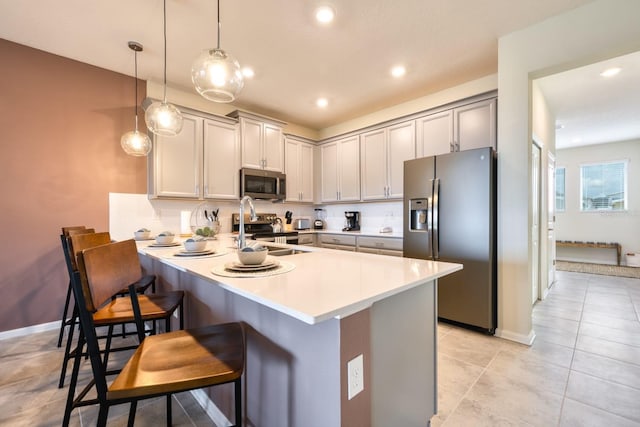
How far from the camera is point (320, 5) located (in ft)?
6.94

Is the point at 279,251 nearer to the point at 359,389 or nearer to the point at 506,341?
the point at 359,389

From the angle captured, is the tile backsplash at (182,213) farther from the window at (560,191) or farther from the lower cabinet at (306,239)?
the window at (560,191)

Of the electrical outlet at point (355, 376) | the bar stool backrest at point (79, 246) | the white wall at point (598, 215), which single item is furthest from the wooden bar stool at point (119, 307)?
the white wall at point (598, 215)

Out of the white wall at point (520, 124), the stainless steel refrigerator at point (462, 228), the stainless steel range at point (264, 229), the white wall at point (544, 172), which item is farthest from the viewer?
the stainless steel range at point (264, 229)

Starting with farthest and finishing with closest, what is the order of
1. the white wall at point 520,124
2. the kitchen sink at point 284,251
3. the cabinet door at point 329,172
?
1. the cabinet door at point 329,172
2. the white wall at point 520,124
3. the kitchen sink at point 284,251

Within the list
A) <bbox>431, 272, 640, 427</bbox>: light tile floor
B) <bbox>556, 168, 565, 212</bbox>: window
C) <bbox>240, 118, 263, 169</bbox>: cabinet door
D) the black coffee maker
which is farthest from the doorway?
<bbox>556, 168, 565, 212</bbox>: window

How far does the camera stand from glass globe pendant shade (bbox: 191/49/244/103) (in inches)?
66.6

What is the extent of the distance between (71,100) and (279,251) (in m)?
2.89

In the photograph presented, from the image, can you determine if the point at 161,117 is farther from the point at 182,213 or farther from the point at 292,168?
the point at 292,168

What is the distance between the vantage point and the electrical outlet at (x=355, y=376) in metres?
0.93

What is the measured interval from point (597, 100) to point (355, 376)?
4959 mm

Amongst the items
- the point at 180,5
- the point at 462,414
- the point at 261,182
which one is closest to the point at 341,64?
the point at 180,5

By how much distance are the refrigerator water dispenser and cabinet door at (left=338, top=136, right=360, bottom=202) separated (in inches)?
50.6

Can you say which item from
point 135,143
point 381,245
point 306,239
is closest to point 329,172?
point 306,239
